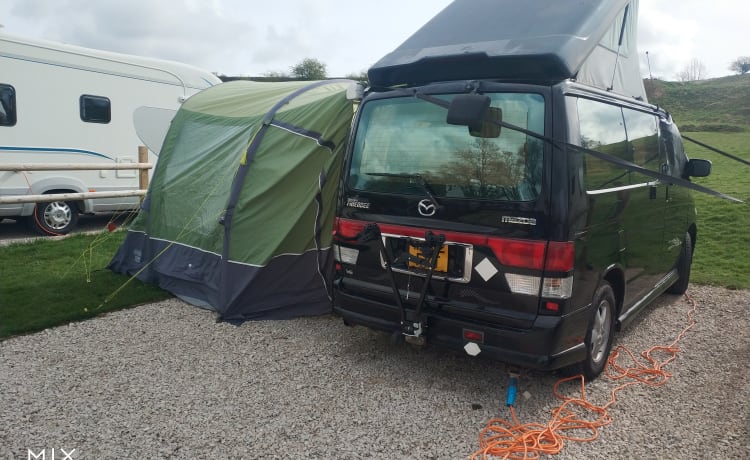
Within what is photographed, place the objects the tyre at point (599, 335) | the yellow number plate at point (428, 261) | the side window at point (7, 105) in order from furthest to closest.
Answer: the side window at point (7, 105)
the tyre at point (599, 335)
the yellow number plate at point (428, 261)

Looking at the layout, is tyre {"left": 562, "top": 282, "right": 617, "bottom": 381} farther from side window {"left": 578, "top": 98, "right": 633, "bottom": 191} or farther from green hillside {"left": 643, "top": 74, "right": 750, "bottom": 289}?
green hillside {"left": 643, "top": 74, "right": 750, "bottom": 289}

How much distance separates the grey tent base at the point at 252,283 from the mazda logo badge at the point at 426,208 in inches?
79.8

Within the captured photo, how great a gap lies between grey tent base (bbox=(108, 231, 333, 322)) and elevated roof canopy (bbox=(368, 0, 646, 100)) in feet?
6.81

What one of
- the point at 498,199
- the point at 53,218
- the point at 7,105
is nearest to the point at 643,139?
the point at 498,199

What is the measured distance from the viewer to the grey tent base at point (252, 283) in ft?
17.9

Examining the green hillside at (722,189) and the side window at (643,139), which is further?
the green hillside at (722,189)

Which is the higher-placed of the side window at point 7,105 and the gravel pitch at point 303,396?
the side window at point 7,105

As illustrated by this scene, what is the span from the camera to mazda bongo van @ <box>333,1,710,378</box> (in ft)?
11.4

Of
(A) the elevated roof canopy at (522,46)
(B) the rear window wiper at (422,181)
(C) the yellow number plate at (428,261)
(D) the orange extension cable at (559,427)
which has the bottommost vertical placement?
(D) the orange extension cable at (559,427)

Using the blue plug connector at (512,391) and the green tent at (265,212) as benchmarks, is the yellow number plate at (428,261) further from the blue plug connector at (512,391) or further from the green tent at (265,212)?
the green tent at (265,212)

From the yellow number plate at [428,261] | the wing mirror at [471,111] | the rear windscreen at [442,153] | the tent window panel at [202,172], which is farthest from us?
the tent window panel at [202,172]

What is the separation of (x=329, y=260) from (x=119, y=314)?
6.94 ft

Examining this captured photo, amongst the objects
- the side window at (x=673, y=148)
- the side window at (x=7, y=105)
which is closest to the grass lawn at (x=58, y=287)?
the side window at (x=7, y=105)

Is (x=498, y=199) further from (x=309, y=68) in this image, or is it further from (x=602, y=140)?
(x=309, y=68)
